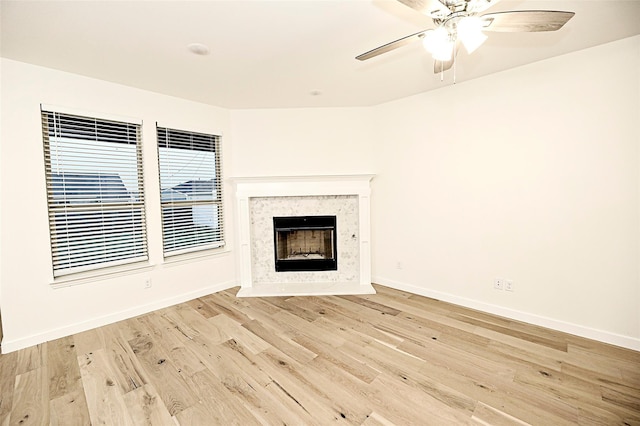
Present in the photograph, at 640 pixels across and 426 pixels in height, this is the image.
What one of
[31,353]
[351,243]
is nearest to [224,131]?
[351,243]

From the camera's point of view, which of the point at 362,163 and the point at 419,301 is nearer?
the point at 419,301

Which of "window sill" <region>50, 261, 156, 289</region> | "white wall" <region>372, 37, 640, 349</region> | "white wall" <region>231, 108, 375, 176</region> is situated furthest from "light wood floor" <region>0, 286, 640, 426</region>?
"white wall" <region>231, 108, 375, 176</region>

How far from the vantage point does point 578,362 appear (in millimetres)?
2127

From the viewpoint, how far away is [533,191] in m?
2.69

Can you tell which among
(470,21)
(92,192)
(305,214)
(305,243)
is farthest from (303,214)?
(470,21)

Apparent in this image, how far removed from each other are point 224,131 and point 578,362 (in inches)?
174

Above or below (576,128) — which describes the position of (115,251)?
below

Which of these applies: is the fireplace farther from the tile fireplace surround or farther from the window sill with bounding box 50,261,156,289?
the window sill with bounding box 50,261,156,289

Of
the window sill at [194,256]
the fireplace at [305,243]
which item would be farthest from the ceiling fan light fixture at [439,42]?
the window sill at [194,256]

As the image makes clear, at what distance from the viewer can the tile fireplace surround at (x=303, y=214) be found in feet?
12.6

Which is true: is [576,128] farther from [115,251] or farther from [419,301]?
[115,251]

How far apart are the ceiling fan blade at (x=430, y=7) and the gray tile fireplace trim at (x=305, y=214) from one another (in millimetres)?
2602

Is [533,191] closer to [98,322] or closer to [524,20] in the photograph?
[524,20]

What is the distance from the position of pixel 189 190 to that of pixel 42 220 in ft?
4.60
